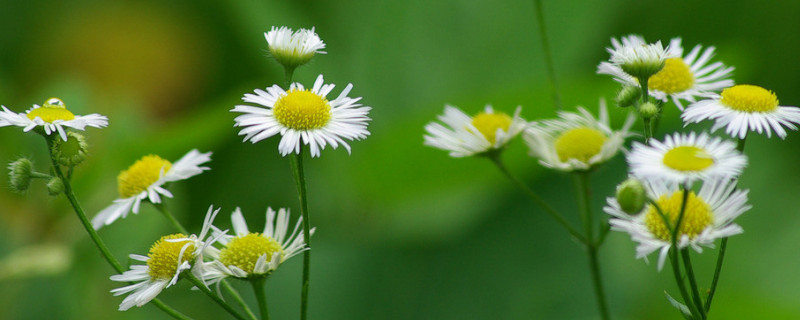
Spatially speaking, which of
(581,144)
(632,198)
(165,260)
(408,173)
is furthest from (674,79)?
(408,173)

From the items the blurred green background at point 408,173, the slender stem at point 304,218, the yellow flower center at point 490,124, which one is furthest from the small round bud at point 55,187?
the blurred green background at point 408,173

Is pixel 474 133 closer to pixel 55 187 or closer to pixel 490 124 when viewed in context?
pixel 490 124

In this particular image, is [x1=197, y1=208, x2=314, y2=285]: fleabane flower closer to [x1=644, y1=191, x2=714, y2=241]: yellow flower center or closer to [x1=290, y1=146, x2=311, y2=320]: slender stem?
[x1=290, y1=146, x2=311, y2=320]: slender stem

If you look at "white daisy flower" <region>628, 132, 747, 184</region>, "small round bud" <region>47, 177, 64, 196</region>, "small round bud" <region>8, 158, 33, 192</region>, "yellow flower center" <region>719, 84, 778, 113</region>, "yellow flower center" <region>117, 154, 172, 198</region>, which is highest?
"yellow flower center" <region>719, 84, 778, 113</region>

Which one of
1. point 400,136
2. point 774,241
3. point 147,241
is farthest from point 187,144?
point 774,241

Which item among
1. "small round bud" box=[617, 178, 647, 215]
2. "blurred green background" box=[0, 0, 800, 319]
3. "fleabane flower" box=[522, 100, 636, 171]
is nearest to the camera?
"small round bud" box=[617, 178, 647, 215]

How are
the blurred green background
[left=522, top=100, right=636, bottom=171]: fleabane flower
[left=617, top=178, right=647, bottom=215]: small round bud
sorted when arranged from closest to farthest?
[left=617, top=178, right=647, bottom=215]: small round bud → [left=522, top=100, right=636, bottom=171]: fleabane flower → the blurred green background

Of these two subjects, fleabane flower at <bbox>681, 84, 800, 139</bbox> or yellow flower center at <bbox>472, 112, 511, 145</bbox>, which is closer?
fleabane flower at <bbox>681, 84, 800, 139</bbox>

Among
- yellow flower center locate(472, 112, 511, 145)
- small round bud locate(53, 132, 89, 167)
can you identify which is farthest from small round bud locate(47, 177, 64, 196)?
yellow flower center locate(472, 112, 511, 145)
